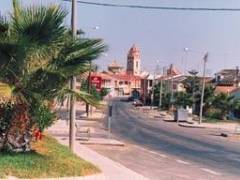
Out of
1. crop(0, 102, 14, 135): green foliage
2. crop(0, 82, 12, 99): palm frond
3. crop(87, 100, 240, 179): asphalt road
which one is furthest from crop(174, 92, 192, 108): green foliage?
crop(0, 82, 12, 99): palm frond

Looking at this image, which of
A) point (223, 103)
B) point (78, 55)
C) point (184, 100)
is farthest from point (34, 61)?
point (184, 100)

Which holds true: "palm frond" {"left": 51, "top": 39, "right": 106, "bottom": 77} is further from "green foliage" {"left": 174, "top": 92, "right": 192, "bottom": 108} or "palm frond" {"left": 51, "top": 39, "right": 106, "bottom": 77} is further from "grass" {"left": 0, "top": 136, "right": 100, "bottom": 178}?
"green foliage" {"left": 174, "top": 92, "right": 192, "bottom": 108}

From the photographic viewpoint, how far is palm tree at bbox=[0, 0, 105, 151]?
15.7 meters

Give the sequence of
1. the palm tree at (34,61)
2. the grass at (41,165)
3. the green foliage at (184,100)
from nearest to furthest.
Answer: the grass at (41,165)
the palm tree at (34,61)
the green foliage at (184,100)

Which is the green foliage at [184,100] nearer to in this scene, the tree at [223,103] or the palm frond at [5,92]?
the tree at [223,103]

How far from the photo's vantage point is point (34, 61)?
1617 cm

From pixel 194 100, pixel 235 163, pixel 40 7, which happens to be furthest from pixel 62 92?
pixel 194 100

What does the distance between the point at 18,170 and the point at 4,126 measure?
2382mm

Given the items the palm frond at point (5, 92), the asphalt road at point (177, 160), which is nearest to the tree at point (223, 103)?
the asphalt road at point (177, 160)

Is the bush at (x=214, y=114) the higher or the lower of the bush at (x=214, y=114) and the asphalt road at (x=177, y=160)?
the higher

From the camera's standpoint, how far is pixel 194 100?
9062 cm

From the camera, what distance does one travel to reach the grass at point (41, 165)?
1454 cm

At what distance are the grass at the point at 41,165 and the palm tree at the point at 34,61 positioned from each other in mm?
696

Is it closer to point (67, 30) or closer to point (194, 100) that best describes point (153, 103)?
point (194, 100)
